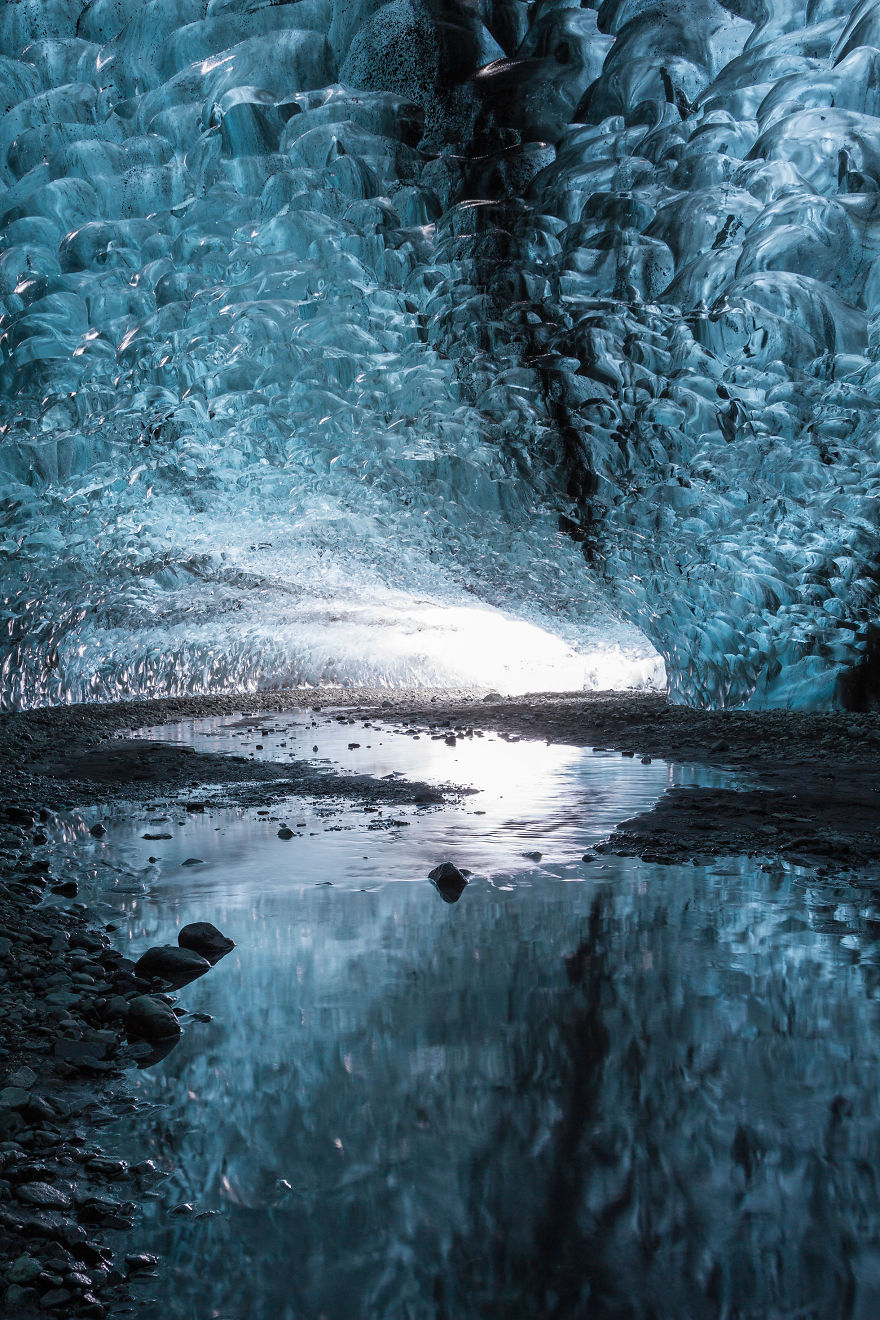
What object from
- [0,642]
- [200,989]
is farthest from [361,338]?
[0,642]

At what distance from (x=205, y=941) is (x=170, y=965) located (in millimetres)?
299

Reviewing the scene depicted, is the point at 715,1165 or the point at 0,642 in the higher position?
the point at 0,642

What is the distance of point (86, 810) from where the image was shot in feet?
28.7

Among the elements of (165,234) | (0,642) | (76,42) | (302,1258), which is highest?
(76,42)

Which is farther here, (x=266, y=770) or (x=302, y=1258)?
(x=266, y=770)

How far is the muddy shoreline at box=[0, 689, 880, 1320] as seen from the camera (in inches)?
87.4

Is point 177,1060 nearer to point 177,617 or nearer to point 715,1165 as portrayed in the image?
point 715,1165

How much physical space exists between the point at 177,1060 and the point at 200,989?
2.22 ft

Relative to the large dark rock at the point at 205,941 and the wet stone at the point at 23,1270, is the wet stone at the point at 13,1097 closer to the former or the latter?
the wet stone at the point at 23,1270

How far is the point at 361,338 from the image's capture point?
463 inches

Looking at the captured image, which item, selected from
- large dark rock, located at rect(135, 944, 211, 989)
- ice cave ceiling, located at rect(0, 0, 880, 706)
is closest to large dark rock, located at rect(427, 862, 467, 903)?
large dark rock, located at rect(135, 944, 211, 989)

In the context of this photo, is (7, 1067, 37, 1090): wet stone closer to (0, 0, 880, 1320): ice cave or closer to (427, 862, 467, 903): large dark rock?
(0, 0, 880, 1320): ice cave

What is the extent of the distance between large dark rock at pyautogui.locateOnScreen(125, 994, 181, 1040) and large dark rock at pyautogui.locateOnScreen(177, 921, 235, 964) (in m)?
0.78

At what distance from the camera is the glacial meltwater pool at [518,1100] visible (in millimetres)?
2117
